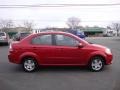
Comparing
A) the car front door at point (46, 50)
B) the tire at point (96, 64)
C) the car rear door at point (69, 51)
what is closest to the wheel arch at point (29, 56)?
the car front door at point (46, 50)

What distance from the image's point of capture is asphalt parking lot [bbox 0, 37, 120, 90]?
8688 mm

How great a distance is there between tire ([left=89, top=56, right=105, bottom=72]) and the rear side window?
179 cm

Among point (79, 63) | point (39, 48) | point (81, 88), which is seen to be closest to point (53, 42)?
point (39, 48)

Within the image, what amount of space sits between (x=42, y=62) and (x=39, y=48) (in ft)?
1.87

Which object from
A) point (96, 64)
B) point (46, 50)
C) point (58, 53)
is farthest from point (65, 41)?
point (96, 64)

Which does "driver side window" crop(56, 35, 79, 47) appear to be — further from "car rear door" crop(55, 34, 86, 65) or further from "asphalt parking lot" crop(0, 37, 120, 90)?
"asphalt parking lot" crop(0, 37, 120, 90)

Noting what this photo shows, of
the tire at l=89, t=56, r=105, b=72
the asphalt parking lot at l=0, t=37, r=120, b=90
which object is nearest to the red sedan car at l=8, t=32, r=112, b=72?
the tire at l=89, t=56, r=105, b=72

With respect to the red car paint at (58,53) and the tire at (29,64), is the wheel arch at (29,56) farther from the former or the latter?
the tire at (29,64)

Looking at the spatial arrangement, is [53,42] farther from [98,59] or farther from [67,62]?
[98,59]

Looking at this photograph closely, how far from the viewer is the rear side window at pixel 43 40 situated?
447 inches

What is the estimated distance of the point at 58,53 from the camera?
36.9ft

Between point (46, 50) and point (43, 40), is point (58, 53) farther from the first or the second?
point (43, 40)

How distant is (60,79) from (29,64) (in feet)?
6.34

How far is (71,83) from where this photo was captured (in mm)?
9188
